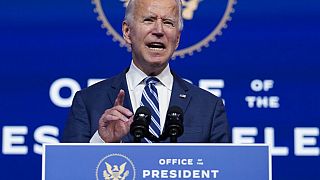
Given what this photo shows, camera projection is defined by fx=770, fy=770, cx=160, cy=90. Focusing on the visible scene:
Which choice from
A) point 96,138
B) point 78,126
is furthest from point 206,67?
point 96,138

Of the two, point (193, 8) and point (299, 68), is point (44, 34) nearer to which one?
point (193, 8)

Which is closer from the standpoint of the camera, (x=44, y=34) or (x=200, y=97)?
(x=200, y=97)

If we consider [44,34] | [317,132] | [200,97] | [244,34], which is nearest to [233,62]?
[244,34]

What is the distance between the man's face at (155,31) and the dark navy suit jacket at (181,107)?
0.34 ft

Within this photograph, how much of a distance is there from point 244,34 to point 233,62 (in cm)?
11

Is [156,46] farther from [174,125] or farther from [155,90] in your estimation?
[174,125]

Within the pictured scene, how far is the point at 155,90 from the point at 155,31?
165 millimetres

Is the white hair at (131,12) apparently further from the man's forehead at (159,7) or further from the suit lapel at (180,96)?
the suit lapel at (180,96)

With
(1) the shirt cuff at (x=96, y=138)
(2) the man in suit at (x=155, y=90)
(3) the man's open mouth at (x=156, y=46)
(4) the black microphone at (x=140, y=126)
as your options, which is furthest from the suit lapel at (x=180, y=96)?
(4) the black microphone at (x=140, y=126)

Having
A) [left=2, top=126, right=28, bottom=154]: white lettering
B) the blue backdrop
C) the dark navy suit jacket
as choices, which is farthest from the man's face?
[left=2, top=126, right=28, bottom=154]: white lettering

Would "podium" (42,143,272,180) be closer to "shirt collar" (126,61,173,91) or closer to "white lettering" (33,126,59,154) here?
"shirt collar" (126,61,173,91)

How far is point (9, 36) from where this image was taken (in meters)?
2.95

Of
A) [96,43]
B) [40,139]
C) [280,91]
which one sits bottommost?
[40,139]

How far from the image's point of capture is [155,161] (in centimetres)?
151
